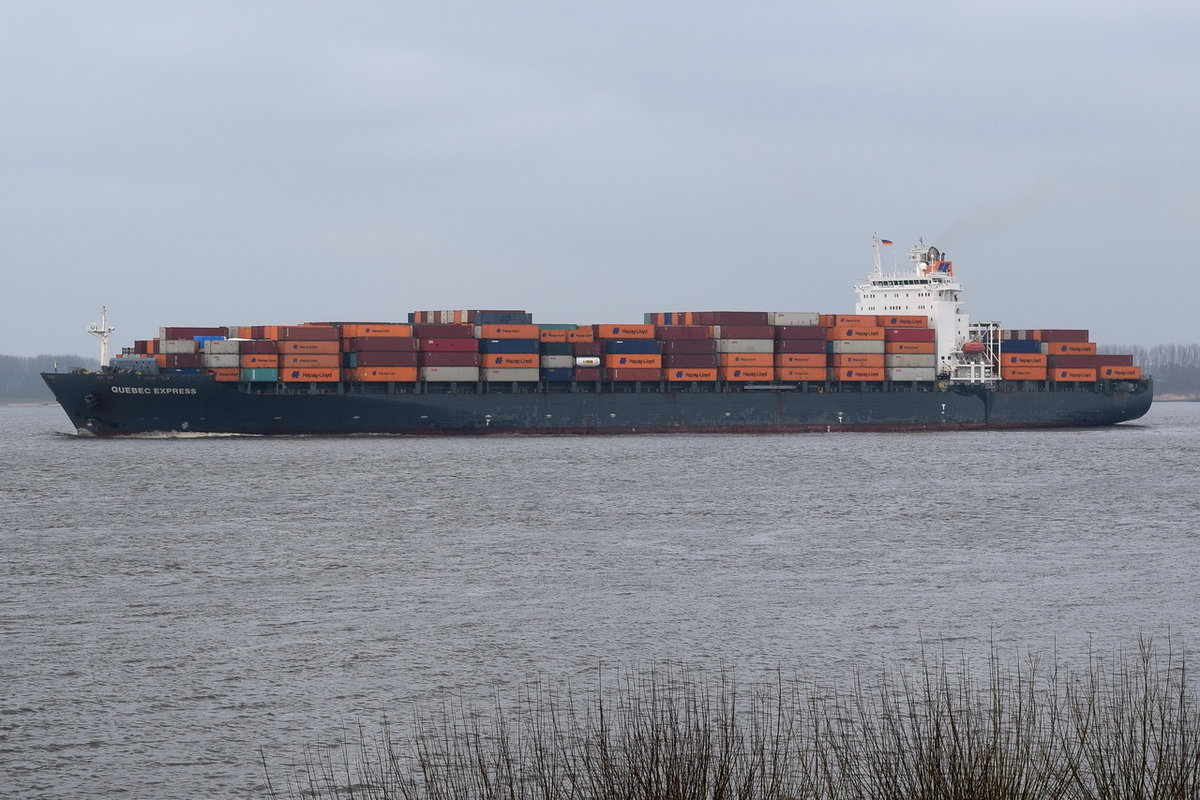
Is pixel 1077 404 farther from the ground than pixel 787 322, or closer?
closer

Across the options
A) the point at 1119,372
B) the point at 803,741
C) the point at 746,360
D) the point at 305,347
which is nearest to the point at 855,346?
the point at 746,360

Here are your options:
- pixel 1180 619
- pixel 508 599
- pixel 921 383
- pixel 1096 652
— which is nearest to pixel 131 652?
pixel 508 599

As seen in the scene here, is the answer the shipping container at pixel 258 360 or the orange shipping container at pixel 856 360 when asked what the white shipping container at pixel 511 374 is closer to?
the shipping container at pixel 258 360

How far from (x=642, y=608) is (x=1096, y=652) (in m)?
8.04

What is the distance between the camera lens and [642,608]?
24391 millimetres

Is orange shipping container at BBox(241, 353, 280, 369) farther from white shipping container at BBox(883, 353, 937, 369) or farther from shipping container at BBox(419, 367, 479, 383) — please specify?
white shipping container at BBox(883, 353, 937, 369)

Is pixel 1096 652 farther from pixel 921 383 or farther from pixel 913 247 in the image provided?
pixel 913 247

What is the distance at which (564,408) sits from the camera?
253 feet

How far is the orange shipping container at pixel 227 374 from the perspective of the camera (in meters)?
70.9

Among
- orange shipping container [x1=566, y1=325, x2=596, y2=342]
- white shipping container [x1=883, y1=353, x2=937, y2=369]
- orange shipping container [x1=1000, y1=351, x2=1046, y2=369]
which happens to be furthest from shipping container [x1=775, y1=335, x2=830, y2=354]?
orange shipping container [x1=1000, y1=351, x2=1046, y2=369]

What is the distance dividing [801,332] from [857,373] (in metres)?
4.37

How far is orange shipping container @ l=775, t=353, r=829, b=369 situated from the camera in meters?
80.2

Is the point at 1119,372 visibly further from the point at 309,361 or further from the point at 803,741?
the point at 803,741

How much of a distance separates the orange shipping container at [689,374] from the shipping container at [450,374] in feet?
38.3
